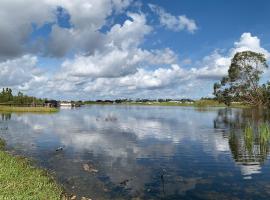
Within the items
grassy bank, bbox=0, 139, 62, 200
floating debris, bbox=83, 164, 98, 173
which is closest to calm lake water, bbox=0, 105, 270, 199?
floating debris, bbox=83, 164, 98, 173

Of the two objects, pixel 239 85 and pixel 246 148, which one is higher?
pixel 239 85

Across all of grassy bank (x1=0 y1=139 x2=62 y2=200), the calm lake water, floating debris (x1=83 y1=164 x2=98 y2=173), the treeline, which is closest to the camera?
grassy bank (x1=0 y1=139 x2=62 y2=200)

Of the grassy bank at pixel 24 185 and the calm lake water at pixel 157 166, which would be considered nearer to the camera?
the grassy bank at pixel 24 185

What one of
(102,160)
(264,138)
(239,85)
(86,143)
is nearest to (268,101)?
(239,85)

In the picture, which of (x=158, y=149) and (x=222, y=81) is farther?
(x=222, y=81)

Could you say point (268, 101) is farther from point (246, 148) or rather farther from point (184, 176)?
point (184, 176)

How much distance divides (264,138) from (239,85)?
8319cm

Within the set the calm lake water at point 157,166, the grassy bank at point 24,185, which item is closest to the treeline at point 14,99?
the calm lake water at point 157,166

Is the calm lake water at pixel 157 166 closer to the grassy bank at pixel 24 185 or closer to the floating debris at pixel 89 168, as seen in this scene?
the floating debris at pixel 89 168

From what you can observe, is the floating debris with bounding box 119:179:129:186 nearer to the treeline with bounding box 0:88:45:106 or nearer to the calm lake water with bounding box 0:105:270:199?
the calm lake water with bounding box 0:105:270:199

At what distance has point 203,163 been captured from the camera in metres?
30.8

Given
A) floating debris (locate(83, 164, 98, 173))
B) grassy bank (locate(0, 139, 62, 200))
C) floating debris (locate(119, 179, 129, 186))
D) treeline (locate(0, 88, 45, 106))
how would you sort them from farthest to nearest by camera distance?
treeline (locate(0, 88, 45, 106)) < floating debris (locate(83, 164, 98, 173)) < floating debris (locate(119, 179, 129, 186)) < grassy bank (locate(0, 139, 62, 200))

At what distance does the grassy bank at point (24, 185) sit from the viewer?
1767cm

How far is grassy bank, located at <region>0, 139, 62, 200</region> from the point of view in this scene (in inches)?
695
